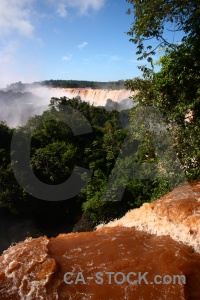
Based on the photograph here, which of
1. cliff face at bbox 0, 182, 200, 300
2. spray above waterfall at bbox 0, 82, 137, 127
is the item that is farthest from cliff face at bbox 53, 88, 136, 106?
cliff face at bbox 0, 182, 200, 300

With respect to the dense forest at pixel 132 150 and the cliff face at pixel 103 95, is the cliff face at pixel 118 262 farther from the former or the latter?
the cliff face at pixel 103 95

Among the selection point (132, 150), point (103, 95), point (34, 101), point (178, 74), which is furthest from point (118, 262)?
point (34, 101)

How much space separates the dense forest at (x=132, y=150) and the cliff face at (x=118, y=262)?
93.8 inches

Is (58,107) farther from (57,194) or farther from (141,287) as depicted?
(141,287)

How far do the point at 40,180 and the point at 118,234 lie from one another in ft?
22.9

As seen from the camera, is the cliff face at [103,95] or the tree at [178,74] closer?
the tree at [178,74]

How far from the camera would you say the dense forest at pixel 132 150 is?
701cm

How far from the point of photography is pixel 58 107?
2022 cm

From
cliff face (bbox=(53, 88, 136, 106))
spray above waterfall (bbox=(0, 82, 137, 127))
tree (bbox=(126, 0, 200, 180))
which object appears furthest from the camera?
cliff face (bbox=(53, 88, 136, 106))

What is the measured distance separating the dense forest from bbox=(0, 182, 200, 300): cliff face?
238 centimetres

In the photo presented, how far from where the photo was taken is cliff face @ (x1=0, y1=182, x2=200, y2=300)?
400cm

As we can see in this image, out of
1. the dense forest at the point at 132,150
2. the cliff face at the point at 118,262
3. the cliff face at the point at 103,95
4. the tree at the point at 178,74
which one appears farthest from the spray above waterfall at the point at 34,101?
the cliff face at the point at 118,262

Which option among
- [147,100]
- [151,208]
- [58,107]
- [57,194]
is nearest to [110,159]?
[57,194]

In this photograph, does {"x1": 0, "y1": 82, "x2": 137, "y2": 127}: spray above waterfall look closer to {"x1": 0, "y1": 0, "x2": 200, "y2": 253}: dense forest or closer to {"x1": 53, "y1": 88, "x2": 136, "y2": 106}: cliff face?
{"x1": 53, "y1": 88, "x2": 136, "y2": 106}: cliff face
